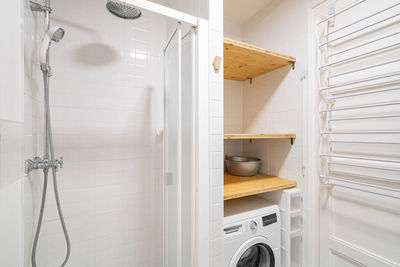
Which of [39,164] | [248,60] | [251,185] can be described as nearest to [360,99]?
[248,60]

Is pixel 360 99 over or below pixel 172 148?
over

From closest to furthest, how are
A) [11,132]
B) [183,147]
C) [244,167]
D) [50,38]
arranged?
1. [11,132]
2. [50,38]
3. [183,147]
4. [244,167]

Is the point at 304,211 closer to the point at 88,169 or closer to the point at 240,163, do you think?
the point at 240,163

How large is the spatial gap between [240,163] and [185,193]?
2.26ft

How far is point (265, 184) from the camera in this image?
1.30 metres

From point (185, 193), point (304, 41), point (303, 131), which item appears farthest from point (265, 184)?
point (304, 41)

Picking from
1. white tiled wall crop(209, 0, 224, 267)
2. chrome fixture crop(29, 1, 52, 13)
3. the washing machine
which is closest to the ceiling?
white tiled wall crop(209, 0, 224, 267)

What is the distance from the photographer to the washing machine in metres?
1.08

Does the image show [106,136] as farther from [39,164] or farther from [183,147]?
[183,147]

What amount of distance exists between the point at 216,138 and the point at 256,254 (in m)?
1.04

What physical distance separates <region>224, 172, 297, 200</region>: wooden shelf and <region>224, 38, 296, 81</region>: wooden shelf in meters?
0.97

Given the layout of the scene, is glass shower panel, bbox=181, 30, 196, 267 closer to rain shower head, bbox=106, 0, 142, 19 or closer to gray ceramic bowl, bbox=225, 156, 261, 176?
rain shower head, bbox=106, 0, 142, 19

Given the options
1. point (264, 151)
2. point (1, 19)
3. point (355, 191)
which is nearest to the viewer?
point (1, 19)

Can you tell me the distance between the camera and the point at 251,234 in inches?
45.5
